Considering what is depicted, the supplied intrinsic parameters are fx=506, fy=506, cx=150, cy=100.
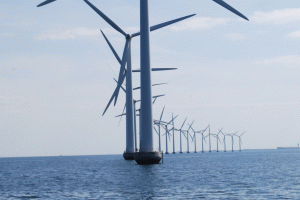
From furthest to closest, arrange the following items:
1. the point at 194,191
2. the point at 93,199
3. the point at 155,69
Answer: the point at 155,69
the point at 194,191
the point at 93,199

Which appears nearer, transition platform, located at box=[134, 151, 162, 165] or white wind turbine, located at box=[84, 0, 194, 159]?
transition platform, located at box=[134, 151, 162, 165]

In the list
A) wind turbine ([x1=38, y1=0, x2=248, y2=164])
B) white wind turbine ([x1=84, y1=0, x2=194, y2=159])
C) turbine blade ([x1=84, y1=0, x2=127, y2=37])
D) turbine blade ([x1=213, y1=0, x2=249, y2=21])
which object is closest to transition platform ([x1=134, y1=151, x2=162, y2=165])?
wind turbine ([x1=38, y1=0, x2=248, y2=164])

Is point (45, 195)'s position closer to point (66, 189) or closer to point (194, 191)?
point (66, 189)

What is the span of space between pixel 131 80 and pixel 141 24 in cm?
2947

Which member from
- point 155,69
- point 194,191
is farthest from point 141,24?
point 194,191

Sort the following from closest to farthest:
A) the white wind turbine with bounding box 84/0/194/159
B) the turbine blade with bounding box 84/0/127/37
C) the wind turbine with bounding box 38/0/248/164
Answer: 1. the wind turbine with bounding box 38/0/248/164
2. the turbine blade with bounding box 84/0/127/37
3. the white wind turbine with bounding box 84/0/194/159

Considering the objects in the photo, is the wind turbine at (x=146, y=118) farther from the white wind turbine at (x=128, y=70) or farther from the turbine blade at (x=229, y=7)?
the turbine blade at (x=229, y=7)

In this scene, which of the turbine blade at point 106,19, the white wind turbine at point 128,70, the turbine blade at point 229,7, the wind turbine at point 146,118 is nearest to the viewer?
the turbine blade at point 229,7

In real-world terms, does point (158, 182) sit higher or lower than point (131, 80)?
lower

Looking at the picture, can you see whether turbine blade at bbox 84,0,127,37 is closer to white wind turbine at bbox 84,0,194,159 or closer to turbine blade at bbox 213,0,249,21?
white wind turbine at bbox 84,0,194,159

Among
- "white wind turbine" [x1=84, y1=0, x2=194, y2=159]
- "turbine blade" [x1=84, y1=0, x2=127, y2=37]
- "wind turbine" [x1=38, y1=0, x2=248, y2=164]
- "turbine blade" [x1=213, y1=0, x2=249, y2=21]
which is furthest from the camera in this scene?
"white wind turbine" [x1=84, y1=0, x2=194, y2=159]

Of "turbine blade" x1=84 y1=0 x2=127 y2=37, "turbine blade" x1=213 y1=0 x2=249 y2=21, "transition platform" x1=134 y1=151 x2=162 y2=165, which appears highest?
"turbine blade" x1=84 y1=0 x2=127 y2=37

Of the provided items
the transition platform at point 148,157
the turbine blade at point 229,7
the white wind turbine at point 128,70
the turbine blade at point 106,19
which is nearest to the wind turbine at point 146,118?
the transition platform at point 148,157

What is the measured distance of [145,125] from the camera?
7875cm
